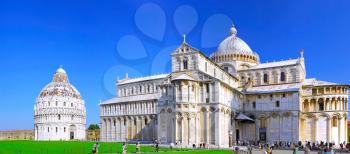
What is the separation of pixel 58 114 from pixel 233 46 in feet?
272

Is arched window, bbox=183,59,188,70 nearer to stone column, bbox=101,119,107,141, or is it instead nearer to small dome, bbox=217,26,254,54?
small dome, bbox=217,26,254,54

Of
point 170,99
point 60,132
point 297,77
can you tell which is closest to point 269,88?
point 297,77

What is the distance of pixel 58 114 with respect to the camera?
141 metres

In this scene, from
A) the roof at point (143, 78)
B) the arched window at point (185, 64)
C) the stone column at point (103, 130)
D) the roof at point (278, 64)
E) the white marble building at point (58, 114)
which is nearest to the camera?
the arched window at point (185, 64)

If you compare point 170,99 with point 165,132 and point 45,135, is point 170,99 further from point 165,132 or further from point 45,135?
point 45,135

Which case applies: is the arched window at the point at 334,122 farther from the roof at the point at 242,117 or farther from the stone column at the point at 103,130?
the stone column at the point at 103,130

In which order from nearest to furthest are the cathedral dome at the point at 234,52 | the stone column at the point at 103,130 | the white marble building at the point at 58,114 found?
the cathedral dome at the point at 234,52
the stone column at the point at 103,130
the white marble building at the point at 58,114

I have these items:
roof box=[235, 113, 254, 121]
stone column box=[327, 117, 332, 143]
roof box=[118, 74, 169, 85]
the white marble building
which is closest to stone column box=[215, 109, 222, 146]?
roof box=[235, 113, 254, 121]

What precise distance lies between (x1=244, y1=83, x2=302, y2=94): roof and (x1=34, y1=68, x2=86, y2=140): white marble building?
279ft

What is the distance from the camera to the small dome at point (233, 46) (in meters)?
81.0

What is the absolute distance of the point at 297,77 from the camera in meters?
72.9

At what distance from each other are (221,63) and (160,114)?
78.4ft

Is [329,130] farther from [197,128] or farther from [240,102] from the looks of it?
[197,128]

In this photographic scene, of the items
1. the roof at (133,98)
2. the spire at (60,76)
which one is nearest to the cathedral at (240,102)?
the roof at (133,98)
